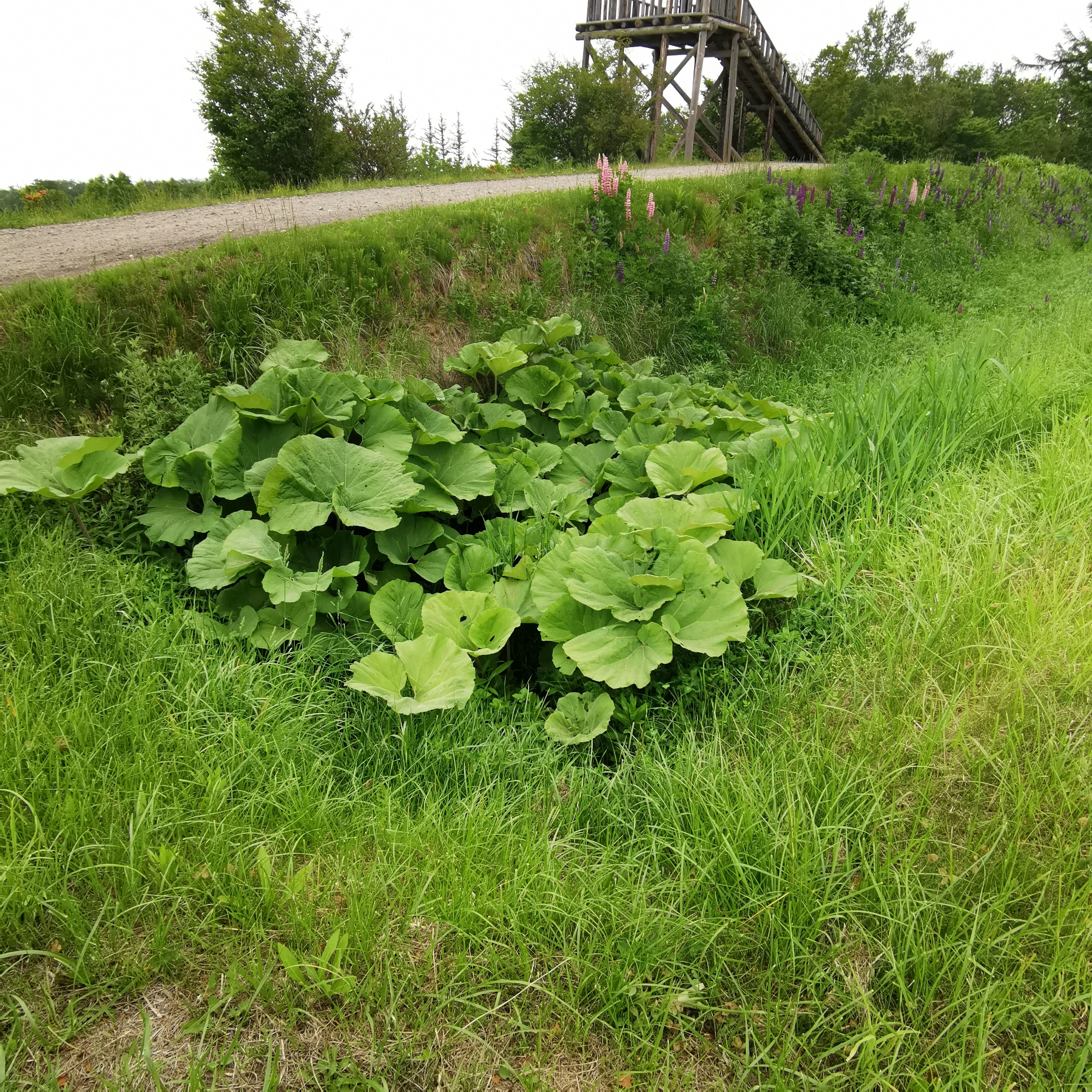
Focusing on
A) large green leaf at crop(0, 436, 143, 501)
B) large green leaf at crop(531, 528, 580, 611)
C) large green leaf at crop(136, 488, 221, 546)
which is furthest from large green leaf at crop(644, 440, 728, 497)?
large green leaf at crop(0, 436, 143, 501)

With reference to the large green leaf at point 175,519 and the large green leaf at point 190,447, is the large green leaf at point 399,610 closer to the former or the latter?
the large green leaf at point 175,519

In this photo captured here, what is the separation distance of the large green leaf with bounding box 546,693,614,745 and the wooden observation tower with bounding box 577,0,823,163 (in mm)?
14353

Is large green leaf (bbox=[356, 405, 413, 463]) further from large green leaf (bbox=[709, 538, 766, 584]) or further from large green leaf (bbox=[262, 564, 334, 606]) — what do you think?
large green leaf (bbox=[709, 538, 766, 584])

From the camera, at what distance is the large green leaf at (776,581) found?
7.64ft

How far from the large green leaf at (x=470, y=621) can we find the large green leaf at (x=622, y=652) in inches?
8.9

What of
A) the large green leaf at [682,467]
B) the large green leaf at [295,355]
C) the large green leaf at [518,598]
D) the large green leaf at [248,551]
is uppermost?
the large green leaf at [295,355]

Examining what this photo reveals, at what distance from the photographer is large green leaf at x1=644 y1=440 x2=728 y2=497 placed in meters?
2.89

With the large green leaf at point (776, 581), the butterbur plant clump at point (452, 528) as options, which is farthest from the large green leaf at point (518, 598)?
the large green leaf at point (776, 581)

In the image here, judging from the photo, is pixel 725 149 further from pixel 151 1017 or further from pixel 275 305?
pixel 151 1017

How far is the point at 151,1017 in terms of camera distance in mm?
1278

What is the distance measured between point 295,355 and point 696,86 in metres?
14.7

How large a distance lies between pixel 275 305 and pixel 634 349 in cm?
247

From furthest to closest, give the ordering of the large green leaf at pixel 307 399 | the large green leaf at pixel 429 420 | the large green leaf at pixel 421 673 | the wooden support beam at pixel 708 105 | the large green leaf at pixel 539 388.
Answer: the wooden support beam at pixel 708 105, the large green leaf at pixel 539 388, the large green leaf at pixel 429 420, the large green leaf at pixel 307 399, the large green leaf at pixel 421 673

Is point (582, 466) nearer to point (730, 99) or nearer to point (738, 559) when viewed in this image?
point (738, 559)
